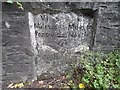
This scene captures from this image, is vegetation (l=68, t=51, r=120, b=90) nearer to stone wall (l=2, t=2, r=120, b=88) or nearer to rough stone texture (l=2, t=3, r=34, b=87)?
stone wall (l=2, t=2, r=120, b=88)

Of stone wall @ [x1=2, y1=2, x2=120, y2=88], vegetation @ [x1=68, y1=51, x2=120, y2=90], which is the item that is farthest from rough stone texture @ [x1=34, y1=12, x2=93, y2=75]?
vegetation @ [x1=68, y1=51, x2=120, y2=90]

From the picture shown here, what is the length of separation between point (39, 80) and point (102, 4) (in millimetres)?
1283

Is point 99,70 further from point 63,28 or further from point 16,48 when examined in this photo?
point 16,48

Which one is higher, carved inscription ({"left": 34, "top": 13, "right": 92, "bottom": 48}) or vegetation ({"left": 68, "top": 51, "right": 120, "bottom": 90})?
carved inscription ({"left": 34, "top": 13, "right": 92, "bottom": 48})

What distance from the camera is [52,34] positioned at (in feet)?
10.3

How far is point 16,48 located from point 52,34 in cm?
49

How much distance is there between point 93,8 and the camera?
9.69ft

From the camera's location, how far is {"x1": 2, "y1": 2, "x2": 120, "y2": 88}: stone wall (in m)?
2.91

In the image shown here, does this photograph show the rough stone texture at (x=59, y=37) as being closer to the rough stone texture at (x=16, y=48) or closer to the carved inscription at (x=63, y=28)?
the carved inscription at (x=63, y=28)

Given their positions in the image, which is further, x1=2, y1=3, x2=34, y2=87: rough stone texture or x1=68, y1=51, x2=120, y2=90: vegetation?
x1=68, y1=51, x2=120, y2=90: vegetation

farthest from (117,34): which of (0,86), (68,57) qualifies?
(0,86)

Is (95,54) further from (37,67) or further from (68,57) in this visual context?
(37,67)

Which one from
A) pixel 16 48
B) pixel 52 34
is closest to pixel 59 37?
pixel 52 34

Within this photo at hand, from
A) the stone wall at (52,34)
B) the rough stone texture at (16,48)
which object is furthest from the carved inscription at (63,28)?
the rough stone texture at (16,48)
